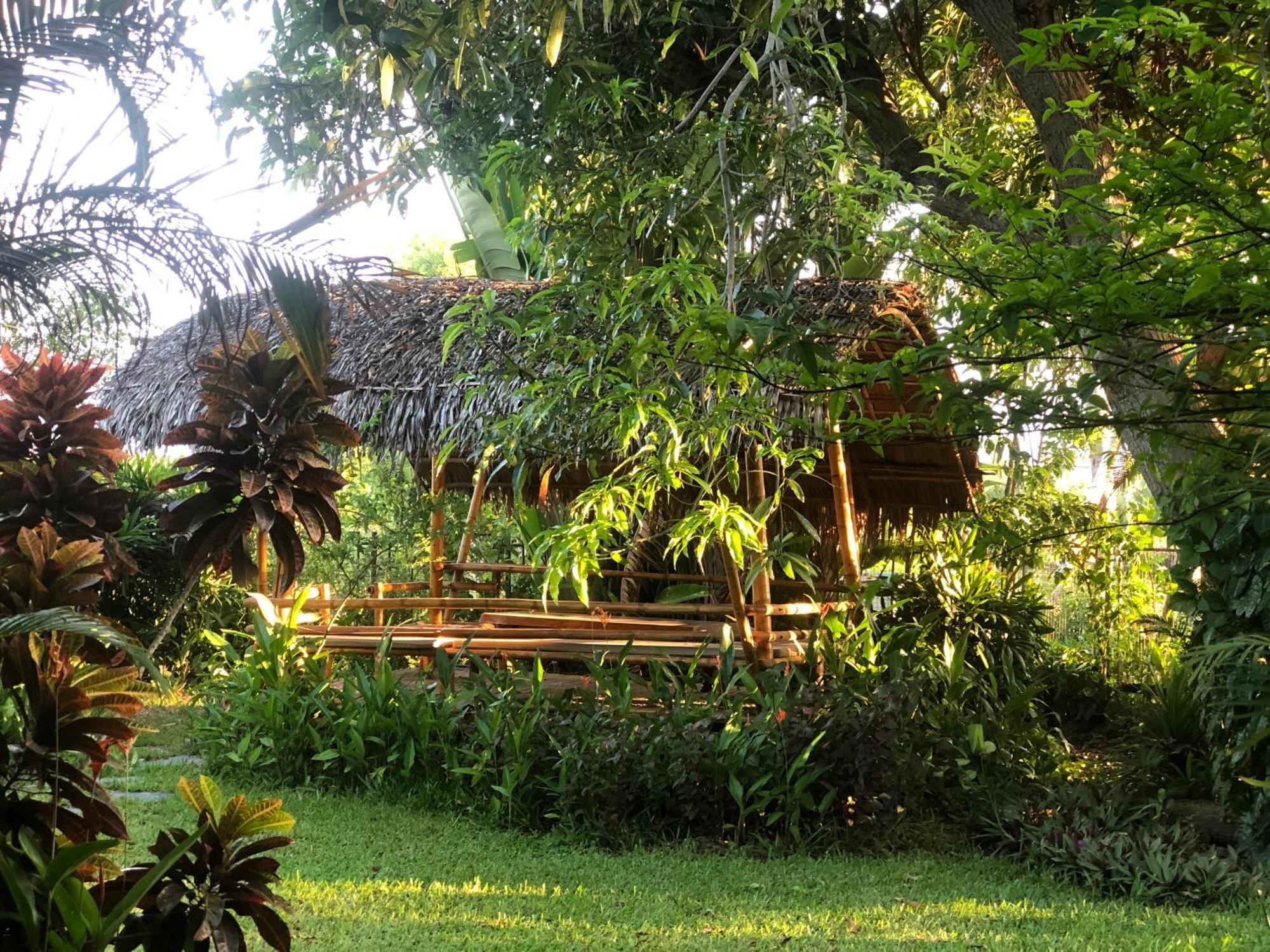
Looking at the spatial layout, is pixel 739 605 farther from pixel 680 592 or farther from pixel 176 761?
pixel 680 592

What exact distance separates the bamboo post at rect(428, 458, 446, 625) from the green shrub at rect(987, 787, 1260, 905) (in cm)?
420

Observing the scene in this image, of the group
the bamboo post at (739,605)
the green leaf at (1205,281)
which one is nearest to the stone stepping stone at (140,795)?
the bamboo post at (739,605)

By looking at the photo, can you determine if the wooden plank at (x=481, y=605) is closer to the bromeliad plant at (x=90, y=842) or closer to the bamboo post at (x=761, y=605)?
the bamboo post at (x=761, y=605)

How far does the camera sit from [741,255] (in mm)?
3641

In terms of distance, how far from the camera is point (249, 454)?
5.59m

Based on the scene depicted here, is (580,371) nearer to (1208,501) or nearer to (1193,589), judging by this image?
(1208,501)

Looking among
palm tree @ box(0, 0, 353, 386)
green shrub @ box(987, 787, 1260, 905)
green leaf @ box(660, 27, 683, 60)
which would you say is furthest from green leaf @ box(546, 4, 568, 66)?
green shrub @ box(987, 787, 1260, 905)

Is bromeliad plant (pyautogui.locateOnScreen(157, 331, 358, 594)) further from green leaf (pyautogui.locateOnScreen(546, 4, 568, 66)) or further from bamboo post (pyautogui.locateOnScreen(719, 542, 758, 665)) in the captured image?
green leaf (pyautogui.locateOnScreen(546, 4, 568, 66))

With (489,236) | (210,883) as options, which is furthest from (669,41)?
(489,236)

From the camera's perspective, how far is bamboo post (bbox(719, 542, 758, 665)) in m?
5.24

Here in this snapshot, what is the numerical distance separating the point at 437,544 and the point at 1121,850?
4974 millimetres

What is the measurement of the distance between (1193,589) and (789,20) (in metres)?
2.93

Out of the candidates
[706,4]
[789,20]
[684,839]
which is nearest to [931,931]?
[684,839]

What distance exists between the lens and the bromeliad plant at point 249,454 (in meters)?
5.48
